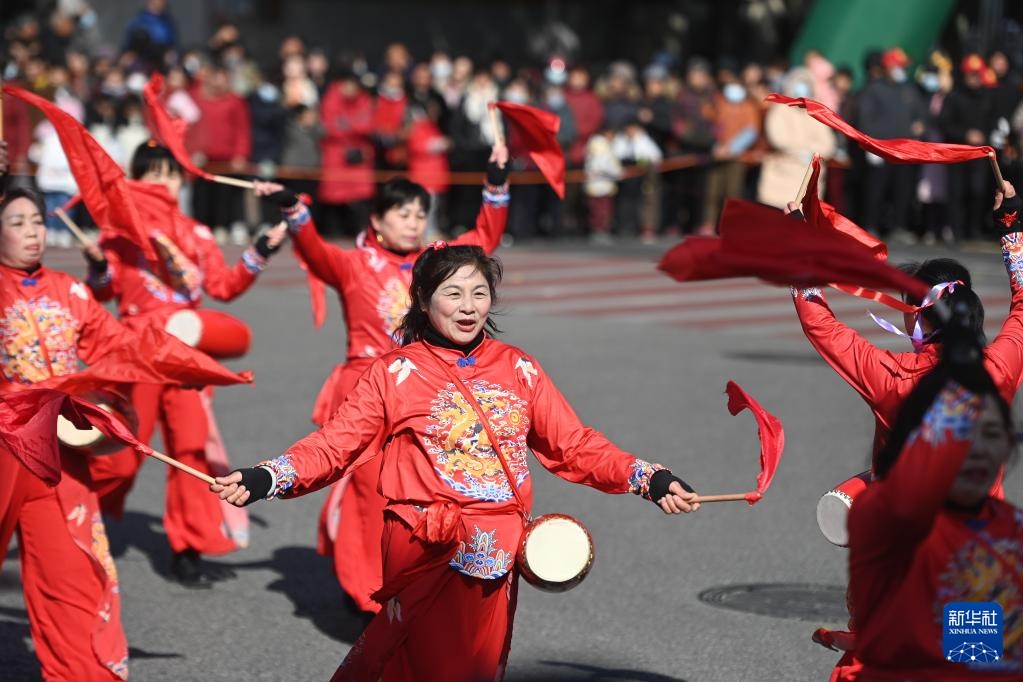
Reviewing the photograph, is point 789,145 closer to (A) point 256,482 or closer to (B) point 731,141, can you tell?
(B) point 731,141

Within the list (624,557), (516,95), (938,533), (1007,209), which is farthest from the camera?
(516,95)

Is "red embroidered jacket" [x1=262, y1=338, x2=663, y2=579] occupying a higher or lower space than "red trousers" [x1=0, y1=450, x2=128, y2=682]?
higher

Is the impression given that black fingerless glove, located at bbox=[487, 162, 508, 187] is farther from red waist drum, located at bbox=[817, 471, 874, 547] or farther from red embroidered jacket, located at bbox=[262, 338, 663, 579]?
red waist drum, located at bbox=[817, 471, 874, 547]

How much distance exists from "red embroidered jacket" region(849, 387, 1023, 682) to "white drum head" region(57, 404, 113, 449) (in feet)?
9.41

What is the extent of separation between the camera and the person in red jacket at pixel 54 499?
5953 millimetres

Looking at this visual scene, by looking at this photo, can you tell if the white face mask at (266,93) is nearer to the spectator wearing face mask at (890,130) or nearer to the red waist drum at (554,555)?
the spectator wearing face mask at (890,130)

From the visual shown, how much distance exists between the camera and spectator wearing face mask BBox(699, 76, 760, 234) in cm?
2106

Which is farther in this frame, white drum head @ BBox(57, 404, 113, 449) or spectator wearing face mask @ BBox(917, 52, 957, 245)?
spectator wearing face mask @ BBox(917, 52, 957, 245)

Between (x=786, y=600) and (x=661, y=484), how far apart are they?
2.62 metres

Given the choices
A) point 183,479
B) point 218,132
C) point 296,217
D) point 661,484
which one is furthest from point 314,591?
point 218,132

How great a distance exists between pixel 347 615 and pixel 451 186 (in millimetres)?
13885

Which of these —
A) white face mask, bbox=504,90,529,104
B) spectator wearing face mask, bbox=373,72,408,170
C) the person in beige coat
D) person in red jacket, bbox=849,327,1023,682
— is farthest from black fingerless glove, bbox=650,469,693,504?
white face mask, bbox=504,90,529,104

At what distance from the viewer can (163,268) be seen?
7.89 m

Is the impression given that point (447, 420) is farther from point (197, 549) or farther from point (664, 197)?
point (664, 197)
